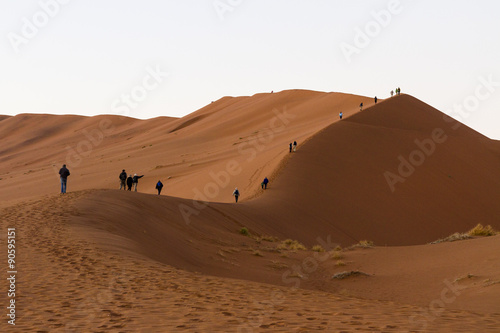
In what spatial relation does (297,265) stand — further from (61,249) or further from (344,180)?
(344,180)

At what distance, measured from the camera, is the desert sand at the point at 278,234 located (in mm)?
7480

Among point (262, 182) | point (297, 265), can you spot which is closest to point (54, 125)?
point (262, 182)

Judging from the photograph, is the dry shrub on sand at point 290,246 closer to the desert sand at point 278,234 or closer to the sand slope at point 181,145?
the desert sand at point 278,234

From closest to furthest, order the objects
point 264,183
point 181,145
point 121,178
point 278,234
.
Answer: point 278,234 < point 121,178 < point 264,183 < point 181,145

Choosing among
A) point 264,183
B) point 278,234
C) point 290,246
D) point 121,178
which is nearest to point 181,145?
point 264,183

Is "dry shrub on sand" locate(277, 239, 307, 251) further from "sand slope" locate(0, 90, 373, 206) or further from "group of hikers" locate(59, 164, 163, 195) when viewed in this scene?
"sand slope" locate(0, 90, 373, 206)

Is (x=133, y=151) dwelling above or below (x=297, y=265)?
above

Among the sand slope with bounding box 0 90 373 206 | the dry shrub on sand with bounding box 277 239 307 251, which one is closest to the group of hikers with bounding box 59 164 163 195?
the dry shrub on sand with bounding box 277 239 307 251

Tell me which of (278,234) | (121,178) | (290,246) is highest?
(121,178)

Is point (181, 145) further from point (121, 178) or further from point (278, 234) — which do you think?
point (278, 234)

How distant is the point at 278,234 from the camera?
22000 millimetres

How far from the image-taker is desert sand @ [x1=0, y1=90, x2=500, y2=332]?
7480 mm

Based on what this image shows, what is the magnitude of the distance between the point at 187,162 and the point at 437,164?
62.1 feet

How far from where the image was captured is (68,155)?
67250 mm
